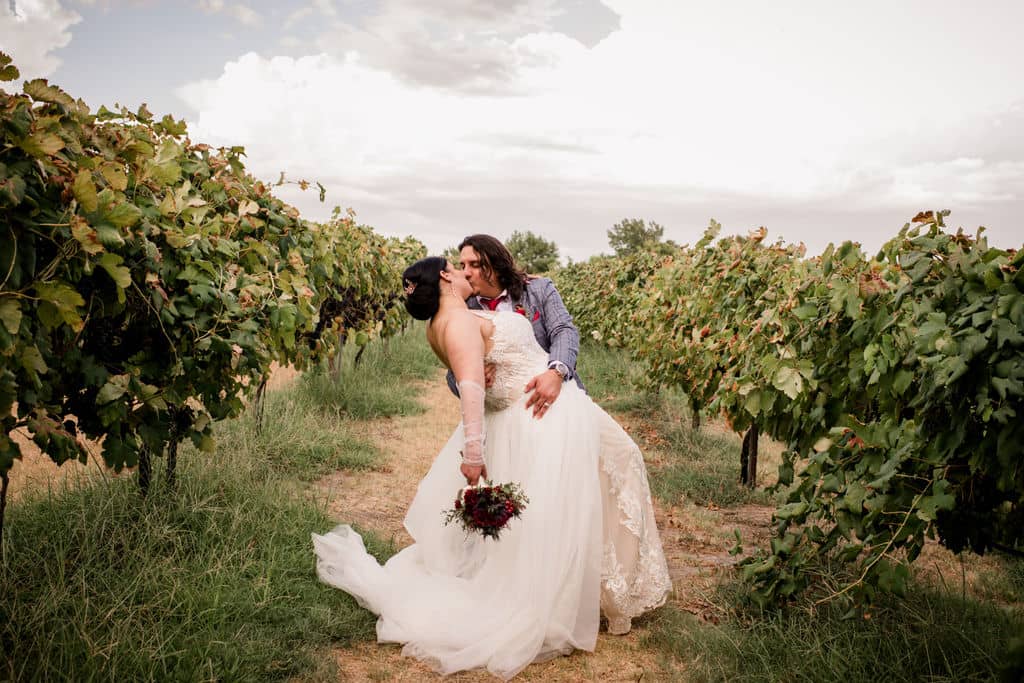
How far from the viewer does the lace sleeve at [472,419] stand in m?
3.32

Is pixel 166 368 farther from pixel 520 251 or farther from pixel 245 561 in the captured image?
pixel 520 251

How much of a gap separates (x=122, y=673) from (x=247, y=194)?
104 inches

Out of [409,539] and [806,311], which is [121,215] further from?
[409,539]

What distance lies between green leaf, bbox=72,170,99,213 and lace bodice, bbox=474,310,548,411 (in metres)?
2.05

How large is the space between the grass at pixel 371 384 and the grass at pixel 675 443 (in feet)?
9.11

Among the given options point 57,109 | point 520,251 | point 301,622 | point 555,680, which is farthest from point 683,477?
point 520,251

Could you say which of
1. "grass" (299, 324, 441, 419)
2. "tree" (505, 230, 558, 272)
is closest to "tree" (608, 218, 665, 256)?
"tree" (505, 230, 558, 272)

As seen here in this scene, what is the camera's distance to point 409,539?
16.0 feet

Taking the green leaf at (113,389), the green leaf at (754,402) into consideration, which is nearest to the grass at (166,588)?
the green leaf at (113,389)

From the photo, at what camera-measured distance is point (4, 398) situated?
1849 mm

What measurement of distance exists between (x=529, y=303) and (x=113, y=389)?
6.98 feet

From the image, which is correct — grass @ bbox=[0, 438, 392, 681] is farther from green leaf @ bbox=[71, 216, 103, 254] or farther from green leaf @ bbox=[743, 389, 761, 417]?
green leaf @ bbox=[743, 389, 761, 417]

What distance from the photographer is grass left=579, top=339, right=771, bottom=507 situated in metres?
6.02

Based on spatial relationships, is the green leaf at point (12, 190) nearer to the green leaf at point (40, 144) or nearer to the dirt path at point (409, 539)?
the green leaf at point (40, 144)
